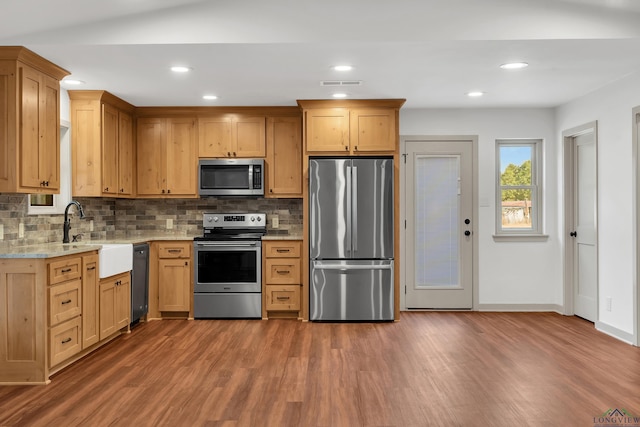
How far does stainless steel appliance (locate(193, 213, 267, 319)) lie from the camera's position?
5578mm

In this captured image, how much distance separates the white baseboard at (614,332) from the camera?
4.49 m

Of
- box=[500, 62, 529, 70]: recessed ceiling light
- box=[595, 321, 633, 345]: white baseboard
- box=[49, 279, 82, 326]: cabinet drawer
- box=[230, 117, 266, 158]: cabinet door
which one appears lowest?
box=[595, 321, 633, 345]: white baseboard

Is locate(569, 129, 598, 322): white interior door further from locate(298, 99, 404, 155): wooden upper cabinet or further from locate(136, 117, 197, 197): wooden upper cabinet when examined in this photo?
locate(136, 117, 197, 197): wooden upper cabinet

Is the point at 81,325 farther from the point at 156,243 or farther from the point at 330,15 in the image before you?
the point at 330,15

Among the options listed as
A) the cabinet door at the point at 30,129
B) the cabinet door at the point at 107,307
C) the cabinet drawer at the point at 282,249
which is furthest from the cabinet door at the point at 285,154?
the cabinet door at the point at 30,129

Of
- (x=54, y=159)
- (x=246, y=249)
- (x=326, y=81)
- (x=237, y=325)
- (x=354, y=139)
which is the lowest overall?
(x=237, y=325)

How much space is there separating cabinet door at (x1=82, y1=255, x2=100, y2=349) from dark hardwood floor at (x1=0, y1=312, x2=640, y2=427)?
0.59 ft

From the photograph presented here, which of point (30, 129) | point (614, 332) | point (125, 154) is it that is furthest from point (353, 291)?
point (30, 129)

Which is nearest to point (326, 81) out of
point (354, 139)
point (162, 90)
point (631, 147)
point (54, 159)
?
point (354, 139)

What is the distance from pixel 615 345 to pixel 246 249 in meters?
3.68

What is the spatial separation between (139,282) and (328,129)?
2.57 m

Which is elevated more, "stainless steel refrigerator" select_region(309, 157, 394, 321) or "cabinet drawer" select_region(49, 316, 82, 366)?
"stainless steel refrigerator" select_region(309, 157, 394, 321)

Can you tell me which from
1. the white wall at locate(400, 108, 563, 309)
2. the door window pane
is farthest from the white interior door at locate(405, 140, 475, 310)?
the white wall at locate(400, 108, 563, 309)

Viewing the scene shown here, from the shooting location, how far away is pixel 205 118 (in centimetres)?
582
